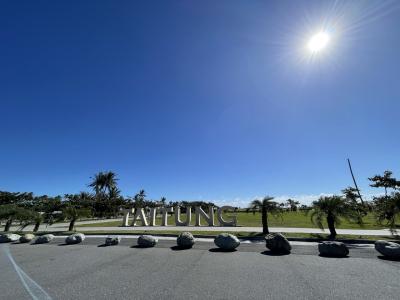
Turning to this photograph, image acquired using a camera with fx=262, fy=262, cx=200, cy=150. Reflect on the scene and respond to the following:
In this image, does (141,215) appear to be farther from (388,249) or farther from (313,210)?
(388,249)

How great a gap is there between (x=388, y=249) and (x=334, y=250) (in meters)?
2.12

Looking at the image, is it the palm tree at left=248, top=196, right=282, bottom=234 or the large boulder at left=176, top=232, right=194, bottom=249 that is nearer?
the large boulder at left=176, top=232, right=194, bottom=249

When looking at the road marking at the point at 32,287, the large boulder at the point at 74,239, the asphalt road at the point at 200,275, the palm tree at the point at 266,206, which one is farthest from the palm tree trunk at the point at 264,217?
the road marking at the point at 32,287

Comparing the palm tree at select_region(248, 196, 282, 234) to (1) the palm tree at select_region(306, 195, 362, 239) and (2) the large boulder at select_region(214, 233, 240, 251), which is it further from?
(2) the large boulder at select_region(214, 233, 240, 251)

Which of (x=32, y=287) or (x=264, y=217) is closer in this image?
Result: (x=32, y=287)

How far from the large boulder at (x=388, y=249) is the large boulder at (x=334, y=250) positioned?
4.40ft

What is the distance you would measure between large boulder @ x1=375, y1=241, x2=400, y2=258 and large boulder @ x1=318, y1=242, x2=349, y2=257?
1.34 metres

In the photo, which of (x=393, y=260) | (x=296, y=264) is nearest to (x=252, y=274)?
(x=296, y=264)

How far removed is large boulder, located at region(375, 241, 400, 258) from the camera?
11.0 metres

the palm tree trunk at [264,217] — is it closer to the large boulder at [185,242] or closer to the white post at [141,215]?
the large boulder at [185,242]

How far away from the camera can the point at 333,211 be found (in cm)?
1819

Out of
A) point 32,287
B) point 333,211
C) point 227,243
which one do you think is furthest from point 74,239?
point 333,211

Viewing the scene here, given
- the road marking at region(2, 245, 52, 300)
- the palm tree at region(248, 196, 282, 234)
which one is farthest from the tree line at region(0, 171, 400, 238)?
the road marking at region(2, 245, 52, 300)

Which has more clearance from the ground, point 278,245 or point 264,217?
point 264,217
